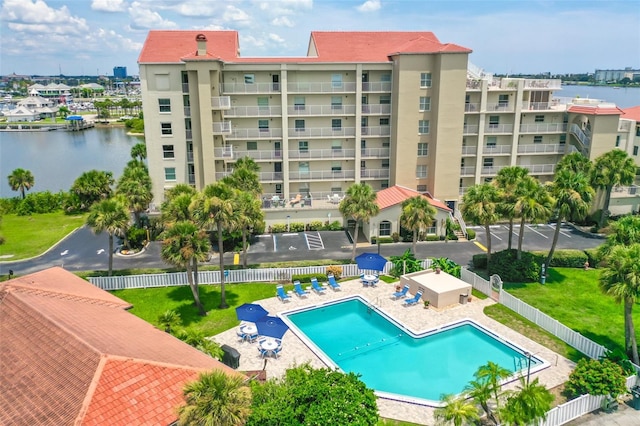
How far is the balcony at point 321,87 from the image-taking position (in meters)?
50.5

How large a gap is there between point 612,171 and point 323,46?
32009mm

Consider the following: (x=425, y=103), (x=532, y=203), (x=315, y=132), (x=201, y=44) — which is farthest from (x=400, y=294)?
(x=201, y=44)

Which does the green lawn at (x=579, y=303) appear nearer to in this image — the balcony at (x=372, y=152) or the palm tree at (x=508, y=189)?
the palm tree at (x=508, y=189)

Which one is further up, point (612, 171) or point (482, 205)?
point (612, 171)

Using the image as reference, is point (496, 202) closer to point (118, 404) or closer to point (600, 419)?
point (600, 419)

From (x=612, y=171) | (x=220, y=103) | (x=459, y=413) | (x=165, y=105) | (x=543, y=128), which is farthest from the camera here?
(x=543, y=128)

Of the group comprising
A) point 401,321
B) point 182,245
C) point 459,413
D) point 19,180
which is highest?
point 182,245

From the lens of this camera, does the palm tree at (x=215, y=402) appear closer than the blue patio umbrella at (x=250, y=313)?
Yes

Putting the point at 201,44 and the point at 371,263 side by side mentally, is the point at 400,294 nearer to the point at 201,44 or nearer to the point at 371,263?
the point at 371,263

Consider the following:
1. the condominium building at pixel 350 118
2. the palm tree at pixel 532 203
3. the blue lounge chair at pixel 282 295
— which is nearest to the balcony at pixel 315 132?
the condominium building at pixel 350 118

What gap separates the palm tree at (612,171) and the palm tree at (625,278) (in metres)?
23.5

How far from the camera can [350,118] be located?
52.1m

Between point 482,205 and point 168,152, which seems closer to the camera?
point 482,205

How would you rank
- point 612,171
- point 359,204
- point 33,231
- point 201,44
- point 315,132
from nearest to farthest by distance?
point 359,204, point 612,171, point 201,44, point 33,231, point 315,132
